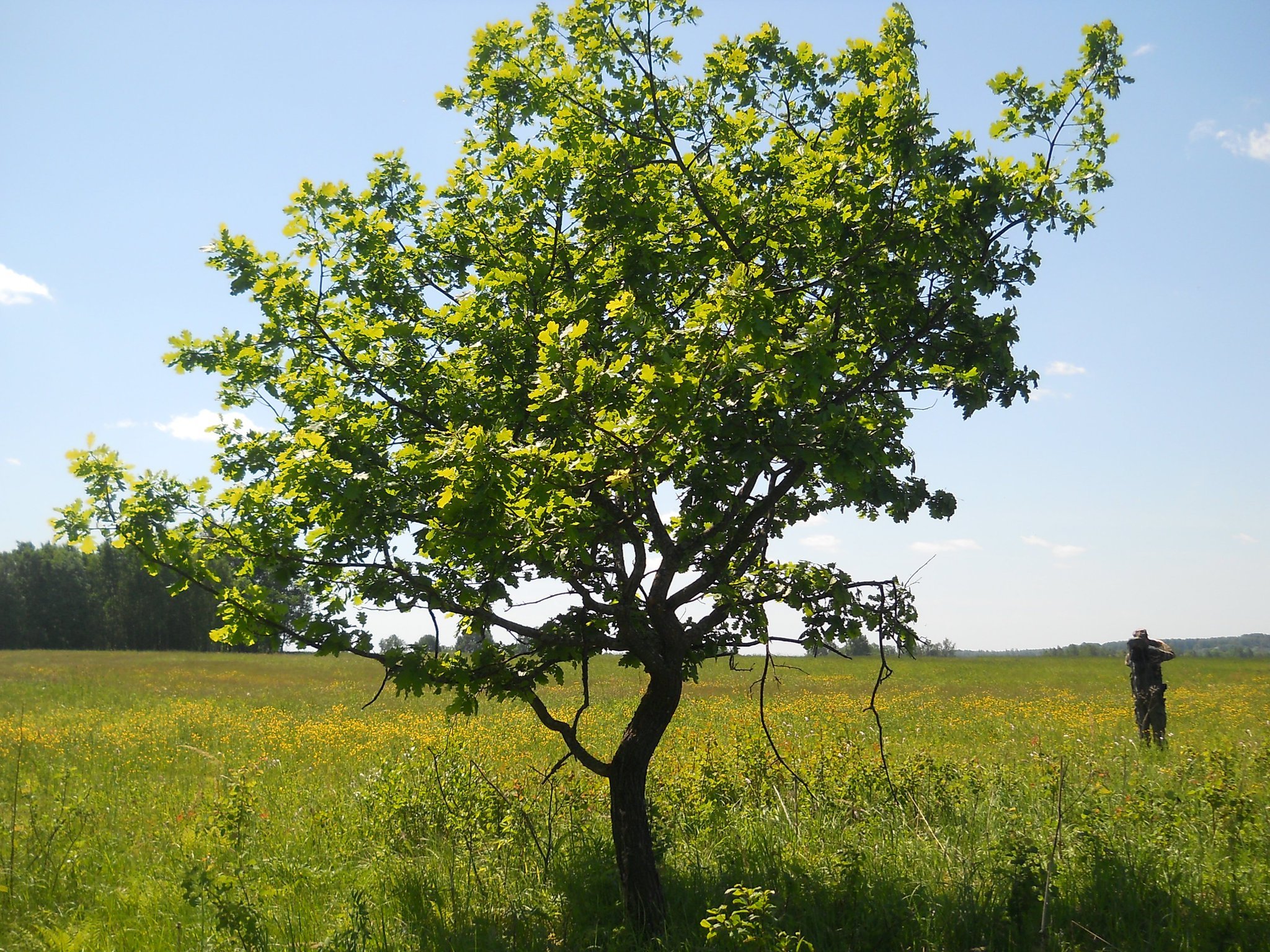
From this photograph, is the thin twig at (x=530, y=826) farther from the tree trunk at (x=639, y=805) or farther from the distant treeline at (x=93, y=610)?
the distant treeline at (x=93, y=610)

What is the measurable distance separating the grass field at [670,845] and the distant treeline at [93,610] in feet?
276

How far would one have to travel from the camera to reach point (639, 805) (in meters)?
7.59

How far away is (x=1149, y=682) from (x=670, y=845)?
1114 cm

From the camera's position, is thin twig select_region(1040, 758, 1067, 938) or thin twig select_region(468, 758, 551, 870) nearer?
thin twig select_region(1040, 758, 1067, 938)

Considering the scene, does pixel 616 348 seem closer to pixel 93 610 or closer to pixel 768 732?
pixel 768 732

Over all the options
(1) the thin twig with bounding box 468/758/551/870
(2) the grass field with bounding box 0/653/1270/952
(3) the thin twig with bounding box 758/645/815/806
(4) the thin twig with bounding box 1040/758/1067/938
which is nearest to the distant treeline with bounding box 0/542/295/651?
(2) the grass field with bounding box 0/653/1270/952

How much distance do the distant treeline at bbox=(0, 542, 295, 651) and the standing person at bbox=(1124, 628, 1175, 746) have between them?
9280cm

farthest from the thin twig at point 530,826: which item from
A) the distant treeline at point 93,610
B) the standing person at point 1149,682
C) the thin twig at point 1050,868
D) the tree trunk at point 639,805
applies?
the distant treeline at point 93,610

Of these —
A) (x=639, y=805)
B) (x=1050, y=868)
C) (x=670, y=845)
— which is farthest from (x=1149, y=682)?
(x=639, y=805)

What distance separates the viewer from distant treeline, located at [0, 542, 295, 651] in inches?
3529

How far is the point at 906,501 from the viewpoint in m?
7.25

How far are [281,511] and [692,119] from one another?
5157 mm

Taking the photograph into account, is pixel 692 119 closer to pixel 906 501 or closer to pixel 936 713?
pixel 906 501

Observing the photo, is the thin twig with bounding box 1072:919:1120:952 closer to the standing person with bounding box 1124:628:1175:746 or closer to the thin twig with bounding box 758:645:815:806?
the thin twig with bounding box 758:645:815:806
